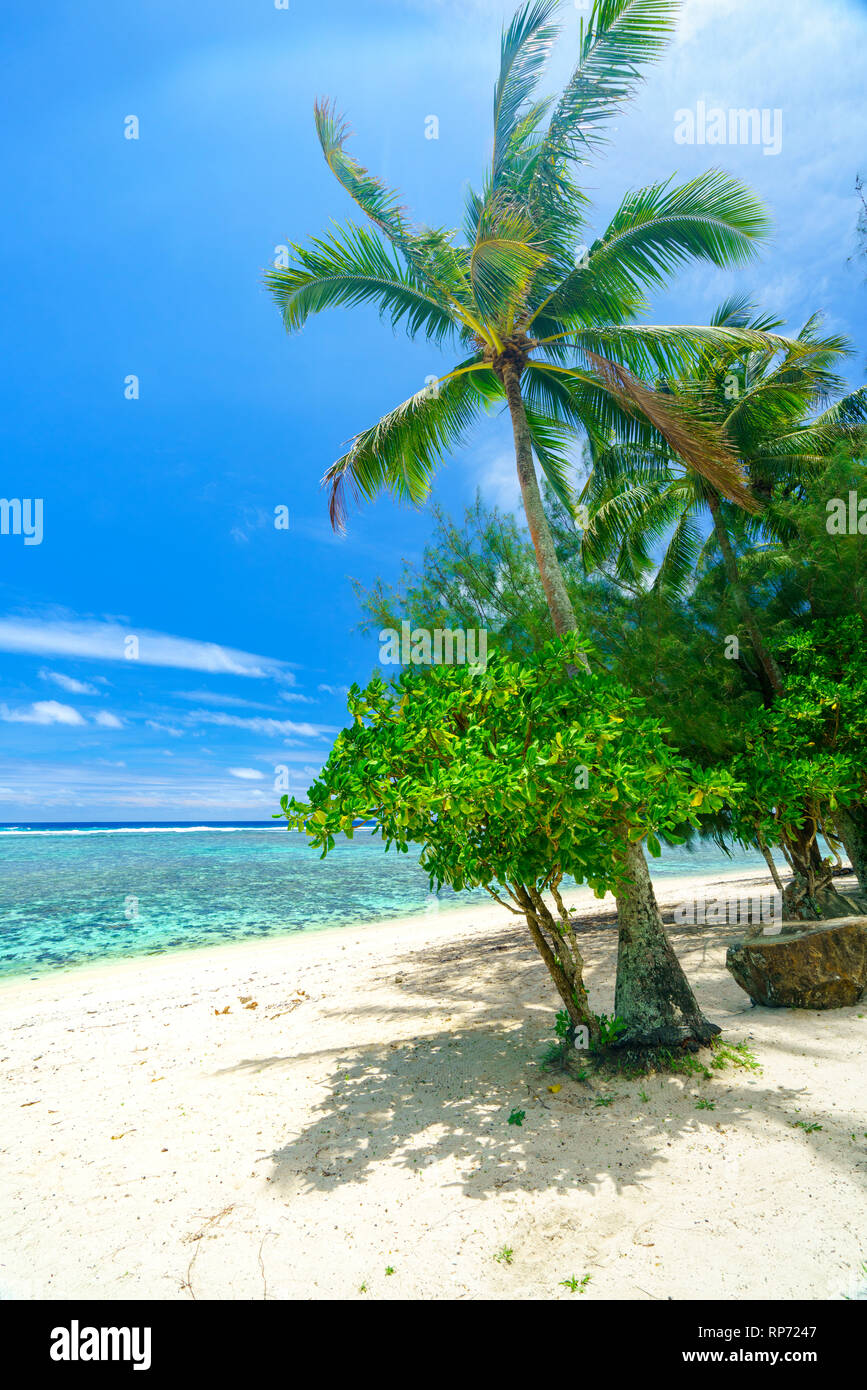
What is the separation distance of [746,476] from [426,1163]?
9.61 meters

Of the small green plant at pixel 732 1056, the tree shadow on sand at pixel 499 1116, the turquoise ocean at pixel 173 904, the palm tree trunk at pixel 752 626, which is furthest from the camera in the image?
the turquoise ocean at pixel 173 904

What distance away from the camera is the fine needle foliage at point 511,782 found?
4.21m

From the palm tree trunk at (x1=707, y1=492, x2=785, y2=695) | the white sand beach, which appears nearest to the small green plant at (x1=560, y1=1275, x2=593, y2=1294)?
the white sand beach

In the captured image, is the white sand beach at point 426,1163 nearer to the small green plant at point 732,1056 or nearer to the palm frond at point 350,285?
the small green plant at point 732,1056

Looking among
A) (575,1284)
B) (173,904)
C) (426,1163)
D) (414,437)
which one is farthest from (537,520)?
(173,904)

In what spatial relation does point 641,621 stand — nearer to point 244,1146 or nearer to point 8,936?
point 244,1146

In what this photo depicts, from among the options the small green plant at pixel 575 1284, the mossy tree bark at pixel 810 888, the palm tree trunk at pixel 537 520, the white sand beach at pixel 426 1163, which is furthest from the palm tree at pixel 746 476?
Result: the small green plant at pixel 575 1284

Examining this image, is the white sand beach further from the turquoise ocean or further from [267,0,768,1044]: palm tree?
the turquoise ocean

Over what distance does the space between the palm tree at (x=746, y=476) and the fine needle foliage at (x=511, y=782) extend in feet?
15.0

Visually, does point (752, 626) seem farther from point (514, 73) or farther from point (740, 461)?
point (514, 73)

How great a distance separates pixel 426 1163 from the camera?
4.34m

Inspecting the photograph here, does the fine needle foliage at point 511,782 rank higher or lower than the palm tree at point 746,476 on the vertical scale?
lower
